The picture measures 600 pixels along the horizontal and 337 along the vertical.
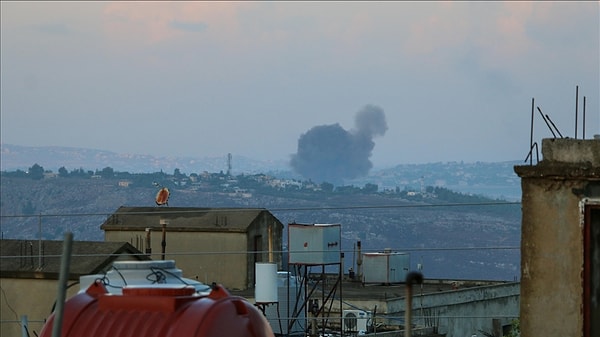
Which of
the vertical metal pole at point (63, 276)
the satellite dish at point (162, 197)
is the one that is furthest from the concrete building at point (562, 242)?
the satellite dish at point (162, 197)

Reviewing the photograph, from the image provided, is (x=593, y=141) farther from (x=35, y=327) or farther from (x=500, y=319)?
(x=500, y=319)

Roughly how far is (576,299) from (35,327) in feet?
82.4

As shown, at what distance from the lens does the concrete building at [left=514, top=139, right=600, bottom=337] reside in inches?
752

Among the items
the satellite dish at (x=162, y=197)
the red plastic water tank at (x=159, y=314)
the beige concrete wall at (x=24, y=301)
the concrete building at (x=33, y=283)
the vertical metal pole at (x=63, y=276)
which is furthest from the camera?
the satellite dish at (x=162, y=197)

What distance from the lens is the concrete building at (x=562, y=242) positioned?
19109mm

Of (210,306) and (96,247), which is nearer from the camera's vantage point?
(210,306)

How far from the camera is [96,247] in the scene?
41.9 m

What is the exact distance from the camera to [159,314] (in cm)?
1368

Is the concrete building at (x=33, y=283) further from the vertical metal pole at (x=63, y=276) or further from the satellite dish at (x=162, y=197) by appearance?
the vertical metal pole at (x=63, y=276)

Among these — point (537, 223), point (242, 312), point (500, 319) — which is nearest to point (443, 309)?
point (500, 319)

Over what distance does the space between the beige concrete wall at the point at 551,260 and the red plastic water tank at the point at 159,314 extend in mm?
6082

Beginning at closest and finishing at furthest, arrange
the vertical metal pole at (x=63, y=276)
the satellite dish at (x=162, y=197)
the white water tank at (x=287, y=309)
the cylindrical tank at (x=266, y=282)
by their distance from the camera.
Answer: the vertical metal pole at (x=63, y=276) < the cylindrical tank at (x=266, y=282) < the white water tank at (x=287, y=309) < the satellite dish at (x=162, y=197)

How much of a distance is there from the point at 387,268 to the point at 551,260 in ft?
149

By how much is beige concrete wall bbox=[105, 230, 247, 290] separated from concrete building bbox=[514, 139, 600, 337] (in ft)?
134
